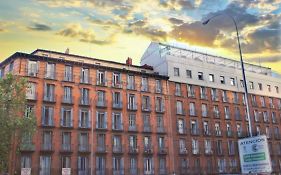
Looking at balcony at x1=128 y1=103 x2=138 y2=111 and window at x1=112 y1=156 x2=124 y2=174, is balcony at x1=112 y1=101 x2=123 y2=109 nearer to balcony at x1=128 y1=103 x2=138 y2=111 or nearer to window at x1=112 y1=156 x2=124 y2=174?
balcony at x1=128 y1=103 x2=138 y2=111

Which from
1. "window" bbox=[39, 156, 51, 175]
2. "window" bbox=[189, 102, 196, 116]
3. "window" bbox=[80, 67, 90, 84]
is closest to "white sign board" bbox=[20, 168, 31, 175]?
"window" bbox=[39, 156, 51, 175]

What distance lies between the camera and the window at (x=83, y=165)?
48.0 metres

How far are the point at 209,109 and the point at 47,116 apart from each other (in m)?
29.5

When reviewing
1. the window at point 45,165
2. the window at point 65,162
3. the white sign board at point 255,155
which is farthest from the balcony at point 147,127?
the white sign board at point 255,155

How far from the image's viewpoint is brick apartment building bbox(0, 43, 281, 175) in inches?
1895

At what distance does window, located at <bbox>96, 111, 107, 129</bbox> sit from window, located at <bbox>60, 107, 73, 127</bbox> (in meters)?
4.00

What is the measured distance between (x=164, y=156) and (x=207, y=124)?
11.5 meters

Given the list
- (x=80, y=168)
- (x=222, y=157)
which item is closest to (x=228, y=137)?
(x=222, y=157)

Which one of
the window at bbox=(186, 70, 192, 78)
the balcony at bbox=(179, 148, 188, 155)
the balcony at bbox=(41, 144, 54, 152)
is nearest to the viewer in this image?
the balcony at bbox=(41, 144, 54, 152)

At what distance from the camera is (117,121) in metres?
53.3

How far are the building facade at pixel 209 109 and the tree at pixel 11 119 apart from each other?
26416mm

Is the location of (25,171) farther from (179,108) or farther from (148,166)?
(179,108)

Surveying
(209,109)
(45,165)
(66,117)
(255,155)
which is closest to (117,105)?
(66,117)

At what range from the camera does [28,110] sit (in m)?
45.5
